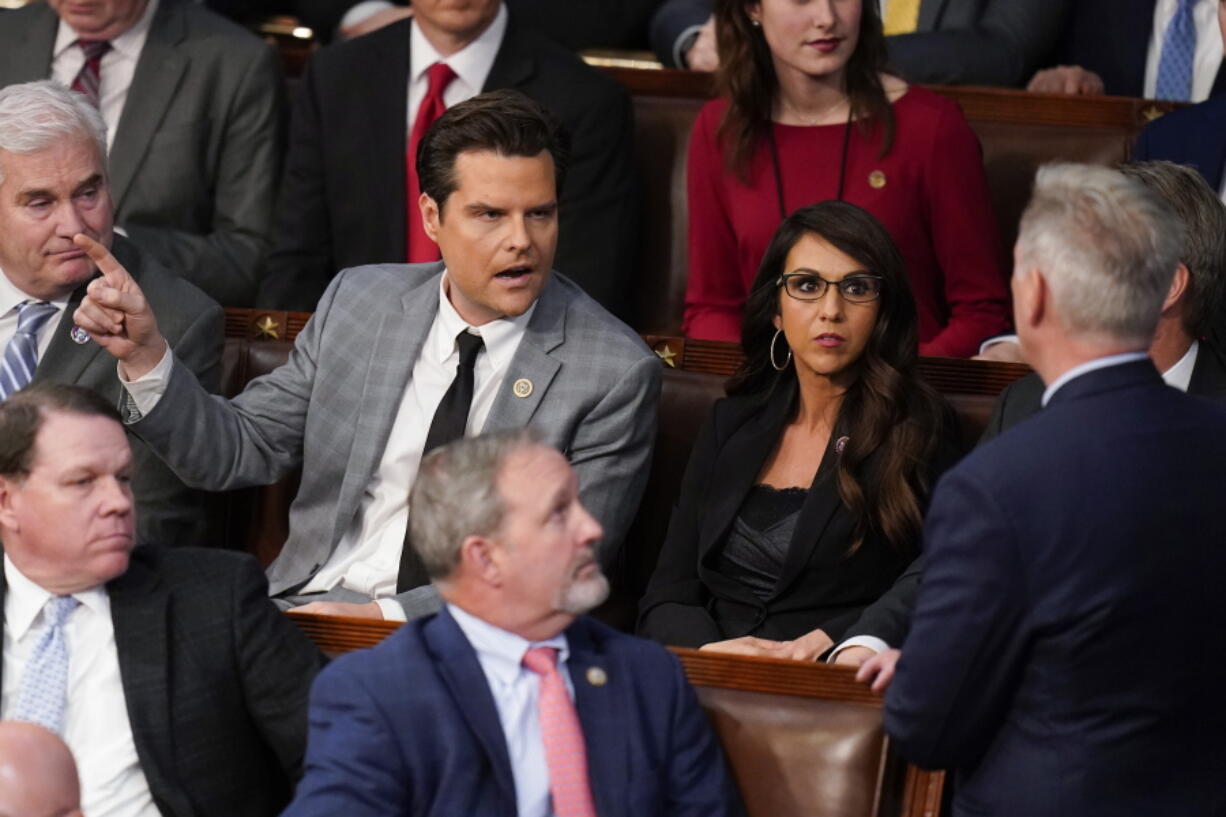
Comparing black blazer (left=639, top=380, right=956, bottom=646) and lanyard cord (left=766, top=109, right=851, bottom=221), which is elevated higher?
lanyard cord (left=766, top=109, right=851, bottom=221)

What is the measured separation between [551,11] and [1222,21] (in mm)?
1498

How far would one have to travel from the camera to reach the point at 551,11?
13.4 ft

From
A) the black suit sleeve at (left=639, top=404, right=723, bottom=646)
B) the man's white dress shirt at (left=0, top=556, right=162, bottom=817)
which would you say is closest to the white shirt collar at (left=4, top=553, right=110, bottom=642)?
the man's white dress shirt at (left=0, top=556, right=162, bottom=817)

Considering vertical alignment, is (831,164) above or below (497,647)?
above

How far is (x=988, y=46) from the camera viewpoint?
375 cm

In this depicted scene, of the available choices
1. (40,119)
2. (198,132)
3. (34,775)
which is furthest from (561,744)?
(198,132)

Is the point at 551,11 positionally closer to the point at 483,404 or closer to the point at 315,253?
the point at 315,253

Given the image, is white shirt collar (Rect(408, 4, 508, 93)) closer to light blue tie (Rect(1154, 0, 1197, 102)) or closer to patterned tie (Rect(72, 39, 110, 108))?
patterned tie (Rect(72, 39, 110, 108))

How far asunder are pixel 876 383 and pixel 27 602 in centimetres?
112

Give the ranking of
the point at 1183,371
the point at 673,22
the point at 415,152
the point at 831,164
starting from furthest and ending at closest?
the point at 673,22 → the point at 415,152 → the point at 831,164 → the point at 1183,371

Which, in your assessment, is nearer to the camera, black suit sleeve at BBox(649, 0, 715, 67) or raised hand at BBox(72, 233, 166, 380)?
raised hand at BBox(72, 233, 166, 380)

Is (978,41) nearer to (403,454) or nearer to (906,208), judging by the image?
(906,208)

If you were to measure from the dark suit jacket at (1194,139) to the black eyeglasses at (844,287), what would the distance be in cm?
78

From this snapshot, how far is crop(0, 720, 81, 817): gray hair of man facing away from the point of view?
5.46ft
